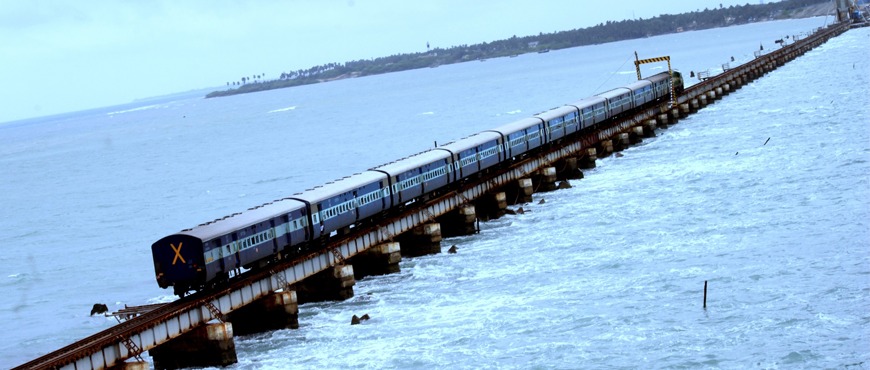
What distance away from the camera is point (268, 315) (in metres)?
46.7

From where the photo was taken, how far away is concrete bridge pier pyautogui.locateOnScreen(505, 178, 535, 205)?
247 ft

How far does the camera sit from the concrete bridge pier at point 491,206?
70688mm

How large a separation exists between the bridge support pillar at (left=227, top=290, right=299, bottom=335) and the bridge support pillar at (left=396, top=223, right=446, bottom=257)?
583 inches

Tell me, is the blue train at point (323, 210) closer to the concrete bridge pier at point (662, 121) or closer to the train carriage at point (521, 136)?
the train carriage at point (521, 136)

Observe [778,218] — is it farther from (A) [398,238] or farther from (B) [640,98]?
(B) [640,98]

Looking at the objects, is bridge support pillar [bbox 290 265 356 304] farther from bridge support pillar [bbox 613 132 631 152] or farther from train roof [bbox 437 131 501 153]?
bridge support pillar [bbox 613 132 631 152]

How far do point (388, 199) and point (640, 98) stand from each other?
2217 inches

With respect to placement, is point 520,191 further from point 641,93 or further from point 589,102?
point 641,93

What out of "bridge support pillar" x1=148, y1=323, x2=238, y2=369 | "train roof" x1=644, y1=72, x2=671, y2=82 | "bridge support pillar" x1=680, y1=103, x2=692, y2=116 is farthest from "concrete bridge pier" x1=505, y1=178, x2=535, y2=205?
"bridge support pillar" x1=680, y1=103, x2=692, y2=116

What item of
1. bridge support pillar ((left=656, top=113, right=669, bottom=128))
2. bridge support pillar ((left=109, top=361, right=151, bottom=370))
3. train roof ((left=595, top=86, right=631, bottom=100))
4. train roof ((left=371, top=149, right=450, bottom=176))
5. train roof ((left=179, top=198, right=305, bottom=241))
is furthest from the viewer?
bridge support pillar ((left=656, top=113, right=669, bottom=128))

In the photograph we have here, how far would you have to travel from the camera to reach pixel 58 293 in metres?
68.9

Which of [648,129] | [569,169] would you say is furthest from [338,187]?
[648,129]

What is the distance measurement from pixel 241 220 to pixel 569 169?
41.8 meters

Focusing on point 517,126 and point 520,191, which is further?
point 517,126
